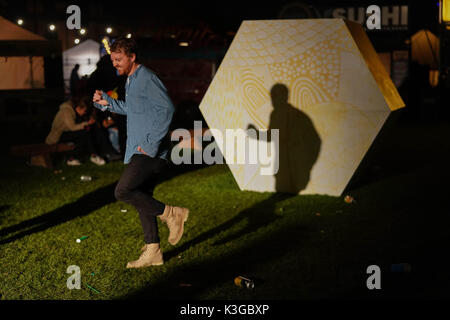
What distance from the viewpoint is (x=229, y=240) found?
22.5ft

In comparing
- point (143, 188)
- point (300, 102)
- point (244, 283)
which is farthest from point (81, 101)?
point (244, 283)

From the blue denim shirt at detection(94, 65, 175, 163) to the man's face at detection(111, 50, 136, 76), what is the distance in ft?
0.27

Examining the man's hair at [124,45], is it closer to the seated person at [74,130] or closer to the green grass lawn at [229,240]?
the green grass lawn at [229,240]

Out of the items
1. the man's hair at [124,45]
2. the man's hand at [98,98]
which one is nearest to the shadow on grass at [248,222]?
the man's hand at [98,98]

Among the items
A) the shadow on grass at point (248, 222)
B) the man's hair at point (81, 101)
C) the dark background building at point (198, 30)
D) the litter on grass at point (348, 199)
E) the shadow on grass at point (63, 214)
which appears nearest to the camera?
the shadow on grass at point (248, 222)

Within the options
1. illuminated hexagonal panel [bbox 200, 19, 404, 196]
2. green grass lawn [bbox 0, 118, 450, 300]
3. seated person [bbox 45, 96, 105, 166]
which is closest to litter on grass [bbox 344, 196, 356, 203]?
green grass lawn [bbox 0, 118, 450, 300]

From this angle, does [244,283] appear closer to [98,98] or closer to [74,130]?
[98,98]

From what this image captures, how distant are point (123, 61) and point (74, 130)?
284 inches

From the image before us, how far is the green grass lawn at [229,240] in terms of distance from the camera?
211 inches

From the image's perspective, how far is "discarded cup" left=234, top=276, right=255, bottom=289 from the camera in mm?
5270

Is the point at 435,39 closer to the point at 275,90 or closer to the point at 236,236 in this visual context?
the point at 275,90

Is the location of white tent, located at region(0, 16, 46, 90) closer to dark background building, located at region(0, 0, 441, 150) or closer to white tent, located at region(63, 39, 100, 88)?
dark background building, located at region(0, 0, 441, 150)

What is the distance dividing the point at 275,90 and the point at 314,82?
0.58m

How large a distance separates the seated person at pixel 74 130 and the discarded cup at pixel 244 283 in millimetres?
7426
